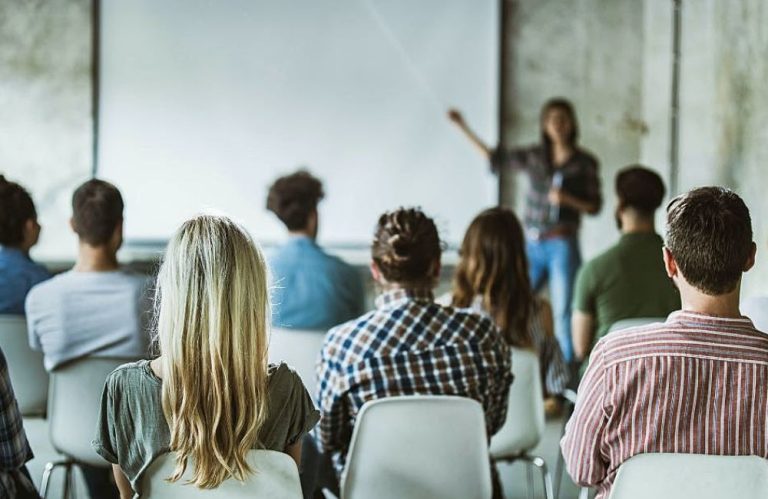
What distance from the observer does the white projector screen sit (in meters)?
5.80

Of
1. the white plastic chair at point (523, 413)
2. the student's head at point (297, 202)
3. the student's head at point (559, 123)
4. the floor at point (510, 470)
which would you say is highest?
the student's head at point (559, 123)

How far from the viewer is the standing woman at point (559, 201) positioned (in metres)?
5.56

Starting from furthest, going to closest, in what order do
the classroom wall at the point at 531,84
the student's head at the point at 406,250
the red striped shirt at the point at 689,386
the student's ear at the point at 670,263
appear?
the classroom wall at the point at 531,84 < the student's head at the point at 406,250 < the student's ear at the point at 670,263 < the red striped shirt at the point at 689,386

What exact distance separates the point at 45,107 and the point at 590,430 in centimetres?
479

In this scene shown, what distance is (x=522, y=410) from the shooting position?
305cm

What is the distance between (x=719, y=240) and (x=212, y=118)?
4.41 m

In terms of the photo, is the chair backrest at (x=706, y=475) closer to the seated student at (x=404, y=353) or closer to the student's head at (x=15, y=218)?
the seated student at (x=404, y=353)

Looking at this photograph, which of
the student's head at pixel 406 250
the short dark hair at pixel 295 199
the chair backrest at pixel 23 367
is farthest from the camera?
the short dark hair at pixel 295 199

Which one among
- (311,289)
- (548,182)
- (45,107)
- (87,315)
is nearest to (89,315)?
(87,315)

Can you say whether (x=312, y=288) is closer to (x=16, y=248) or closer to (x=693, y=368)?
(x=16, y=248)

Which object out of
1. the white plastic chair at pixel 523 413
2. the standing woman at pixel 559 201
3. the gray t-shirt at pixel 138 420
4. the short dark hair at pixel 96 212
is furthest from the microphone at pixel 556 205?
the gray t-shirt at pixel 138 420

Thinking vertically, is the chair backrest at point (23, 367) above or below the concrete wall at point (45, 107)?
below

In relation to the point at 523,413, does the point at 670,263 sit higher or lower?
higher

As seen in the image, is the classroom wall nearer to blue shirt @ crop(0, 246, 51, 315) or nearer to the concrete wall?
the concrete wall
